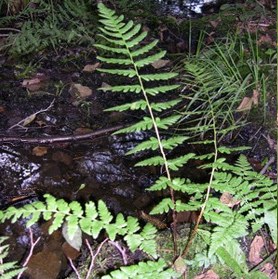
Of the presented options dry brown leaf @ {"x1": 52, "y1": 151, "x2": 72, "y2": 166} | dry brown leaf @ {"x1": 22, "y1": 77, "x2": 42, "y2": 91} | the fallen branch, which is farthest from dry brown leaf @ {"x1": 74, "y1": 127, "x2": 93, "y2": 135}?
dry brown leaf @ {"x1": 22, "y1": 77, "x2": 42, "y2": 91}

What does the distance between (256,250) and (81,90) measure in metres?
2.24

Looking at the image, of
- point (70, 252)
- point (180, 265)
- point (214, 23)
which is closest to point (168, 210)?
point (180, 265)

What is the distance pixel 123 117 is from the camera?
3391 millimetres

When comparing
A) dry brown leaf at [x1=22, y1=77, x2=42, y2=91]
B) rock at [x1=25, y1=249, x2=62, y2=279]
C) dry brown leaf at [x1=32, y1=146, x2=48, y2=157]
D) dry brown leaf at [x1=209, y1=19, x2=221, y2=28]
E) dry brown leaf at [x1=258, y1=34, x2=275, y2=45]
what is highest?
dry brown leaf at [x1=209, y1=19, x2=221, y2=28]

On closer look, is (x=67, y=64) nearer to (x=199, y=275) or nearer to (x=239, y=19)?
(x=239, y=19)

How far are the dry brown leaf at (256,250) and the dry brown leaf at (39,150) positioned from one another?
1721mm

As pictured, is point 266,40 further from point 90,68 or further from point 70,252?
point 70,252

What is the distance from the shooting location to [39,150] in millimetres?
3115

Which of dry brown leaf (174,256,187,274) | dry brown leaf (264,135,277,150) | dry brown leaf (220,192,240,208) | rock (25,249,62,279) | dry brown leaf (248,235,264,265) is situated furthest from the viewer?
dry brown leaf (264,135,277,150)

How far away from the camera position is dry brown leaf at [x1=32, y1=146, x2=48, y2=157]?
3.09 m

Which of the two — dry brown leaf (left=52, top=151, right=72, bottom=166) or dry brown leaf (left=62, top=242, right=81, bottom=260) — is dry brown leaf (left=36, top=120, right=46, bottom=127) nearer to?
dry brown leaf (left=52, top=151, right=72, bottom=166)

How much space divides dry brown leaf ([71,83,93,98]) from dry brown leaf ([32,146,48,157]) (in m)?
0.72

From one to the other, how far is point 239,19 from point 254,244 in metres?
2.98

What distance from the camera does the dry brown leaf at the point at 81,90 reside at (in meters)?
3.67
